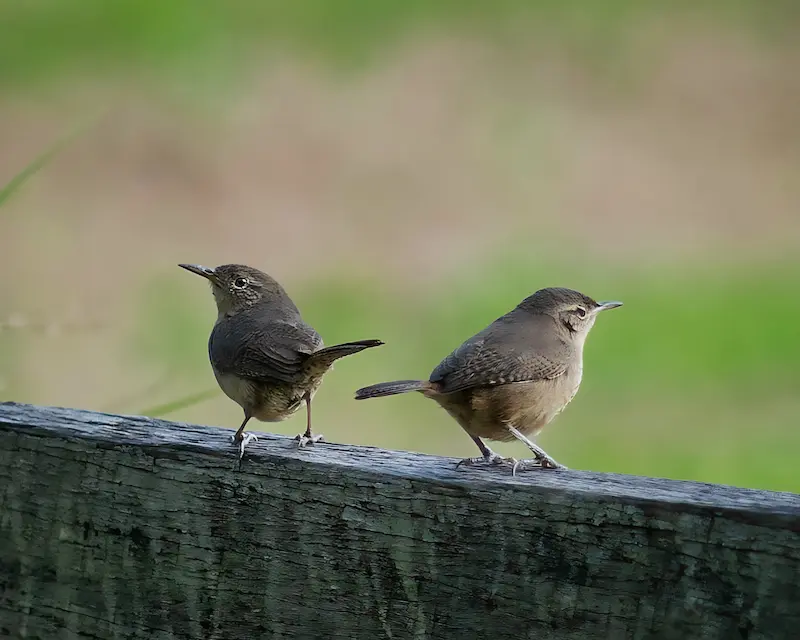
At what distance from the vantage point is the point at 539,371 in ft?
9.84

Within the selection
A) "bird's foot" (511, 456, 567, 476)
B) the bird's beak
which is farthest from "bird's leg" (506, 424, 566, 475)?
the bird's beak

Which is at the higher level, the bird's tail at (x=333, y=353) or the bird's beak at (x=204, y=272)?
the bird's beak at (x=204, y=272)

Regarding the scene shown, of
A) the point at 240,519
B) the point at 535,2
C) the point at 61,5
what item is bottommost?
the point at 240,519

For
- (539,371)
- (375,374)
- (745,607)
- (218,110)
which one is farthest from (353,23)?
(745,607)

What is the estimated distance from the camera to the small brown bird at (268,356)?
9.64 ft

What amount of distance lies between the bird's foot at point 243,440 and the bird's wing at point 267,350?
56 cm

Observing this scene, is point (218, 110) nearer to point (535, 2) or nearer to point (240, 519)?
point (535, 2)

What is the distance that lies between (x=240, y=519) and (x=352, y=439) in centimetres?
235

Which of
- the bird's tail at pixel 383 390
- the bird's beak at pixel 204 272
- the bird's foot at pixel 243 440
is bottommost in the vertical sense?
the bird's foot at pixel 243 440

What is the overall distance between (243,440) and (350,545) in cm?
42

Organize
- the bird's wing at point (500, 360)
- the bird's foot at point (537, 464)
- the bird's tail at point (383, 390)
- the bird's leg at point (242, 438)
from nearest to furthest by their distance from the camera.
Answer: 1. the bird's foot at point (537, 464)
2. the bird's leg at point (242, 438)
3. the bird's tail at point (383, 390)
4. the bird's wing at point (500, 360)

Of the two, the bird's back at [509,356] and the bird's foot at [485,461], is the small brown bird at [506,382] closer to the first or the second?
the bird's back at [509,356]

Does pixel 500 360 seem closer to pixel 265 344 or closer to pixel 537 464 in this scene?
pixel 265 344

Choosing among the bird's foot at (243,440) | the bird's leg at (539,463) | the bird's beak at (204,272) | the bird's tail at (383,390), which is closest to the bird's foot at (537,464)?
the bird's leg at (539,463)
